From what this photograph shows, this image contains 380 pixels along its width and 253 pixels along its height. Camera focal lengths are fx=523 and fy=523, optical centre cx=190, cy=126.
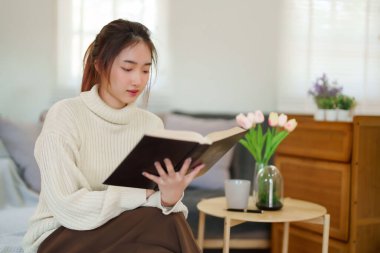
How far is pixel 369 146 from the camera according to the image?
2.28 m

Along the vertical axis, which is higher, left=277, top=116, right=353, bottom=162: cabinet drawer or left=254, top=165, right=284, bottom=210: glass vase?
left=277, top=116, right=353, bottom=162: cabinet drawer

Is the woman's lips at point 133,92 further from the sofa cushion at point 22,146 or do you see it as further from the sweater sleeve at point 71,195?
the sofa cushion at point 22,146

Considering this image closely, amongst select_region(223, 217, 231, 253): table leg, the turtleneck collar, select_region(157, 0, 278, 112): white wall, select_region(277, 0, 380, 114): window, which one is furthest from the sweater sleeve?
select_region(277, 0, 380, 114): window

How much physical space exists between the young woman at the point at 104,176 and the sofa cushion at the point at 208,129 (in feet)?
4.37

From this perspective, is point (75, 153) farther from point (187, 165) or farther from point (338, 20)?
point (338, 20)

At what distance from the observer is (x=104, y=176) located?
4.73ft

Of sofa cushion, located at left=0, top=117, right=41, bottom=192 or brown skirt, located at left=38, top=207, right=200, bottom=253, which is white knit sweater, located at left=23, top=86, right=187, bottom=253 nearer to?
brown skirt, located at left=38, top=207, right=200, bottom=253

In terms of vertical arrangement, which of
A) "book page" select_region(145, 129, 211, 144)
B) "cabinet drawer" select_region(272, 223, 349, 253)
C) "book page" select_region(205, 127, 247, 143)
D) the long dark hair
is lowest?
"cabinet drawer" select_region(272, 223, 349, 253)

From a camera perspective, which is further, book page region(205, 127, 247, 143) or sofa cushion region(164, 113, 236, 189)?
sofa cushion region(164, 113, 236, 189)

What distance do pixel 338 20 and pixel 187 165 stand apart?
2.30 meters

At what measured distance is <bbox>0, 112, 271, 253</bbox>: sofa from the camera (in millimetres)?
2461

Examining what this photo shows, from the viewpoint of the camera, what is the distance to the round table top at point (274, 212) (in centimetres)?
192

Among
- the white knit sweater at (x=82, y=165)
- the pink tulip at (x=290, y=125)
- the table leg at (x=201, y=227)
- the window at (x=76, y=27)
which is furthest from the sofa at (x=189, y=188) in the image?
the white knit sweater at (x=82, y=165)

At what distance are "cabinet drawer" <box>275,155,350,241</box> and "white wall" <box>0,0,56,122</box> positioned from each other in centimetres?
144
